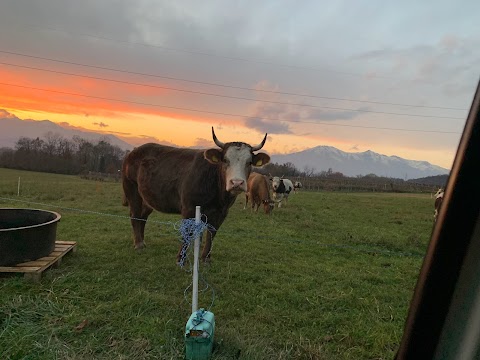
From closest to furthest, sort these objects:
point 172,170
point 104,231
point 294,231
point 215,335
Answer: point 215,335 → point 172,170 → point 104,231 → point 294,231

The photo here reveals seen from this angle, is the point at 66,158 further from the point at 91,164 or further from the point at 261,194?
the point at 261,194

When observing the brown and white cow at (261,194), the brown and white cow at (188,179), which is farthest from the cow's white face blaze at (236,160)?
the brown and white cow at (261,194)

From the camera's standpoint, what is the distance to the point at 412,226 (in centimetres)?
1352

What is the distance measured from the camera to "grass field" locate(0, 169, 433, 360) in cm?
351

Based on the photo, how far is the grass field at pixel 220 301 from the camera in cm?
351

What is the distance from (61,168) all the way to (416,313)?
40.8m

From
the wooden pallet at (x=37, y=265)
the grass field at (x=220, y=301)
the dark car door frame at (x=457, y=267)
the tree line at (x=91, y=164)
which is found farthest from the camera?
the tree line at (x=91, y=164)

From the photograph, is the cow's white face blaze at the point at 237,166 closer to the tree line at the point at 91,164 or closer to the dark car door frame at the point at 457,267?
the dark car door frame at the point at 457,267

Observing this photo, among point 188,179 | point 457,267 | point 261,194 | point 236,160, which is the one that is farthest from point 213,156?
point 261,194

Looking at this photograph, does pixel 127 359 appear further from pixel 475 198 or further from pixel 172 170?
pixel 172 170

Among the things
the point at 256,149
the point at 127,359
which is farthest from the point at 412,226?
the point at 127,359

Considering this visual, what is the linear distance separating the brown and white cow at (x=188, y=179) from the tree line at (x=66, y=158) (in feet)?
88.8

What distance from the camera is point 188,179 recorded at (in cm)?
664

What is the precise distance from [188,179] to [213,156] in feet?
2.63
